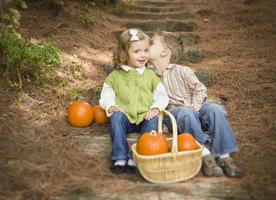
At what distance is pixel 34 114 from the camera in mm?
4504

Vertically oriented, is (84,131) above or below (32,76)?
below

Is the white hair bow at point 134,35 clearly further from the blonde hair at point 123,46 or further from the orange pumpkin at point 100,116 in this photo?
the orange pumpkin at point 100,116

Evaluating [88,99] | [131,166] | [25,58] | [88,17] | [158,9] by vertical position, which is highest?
[158,9]

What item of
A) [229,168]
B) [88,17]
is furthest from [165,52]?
[88,17]

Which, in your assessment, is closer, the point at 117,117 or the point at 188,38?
the point at 117,117

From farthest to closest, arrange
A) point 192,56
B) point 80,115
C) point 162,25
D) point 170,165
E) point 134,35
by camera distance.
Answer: point 162,25 → point 192,56 → point 80,115 → point 134,35 → point 170,165

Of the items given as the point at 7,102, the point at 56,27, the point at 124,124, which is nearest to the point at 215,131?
the point at 124,124

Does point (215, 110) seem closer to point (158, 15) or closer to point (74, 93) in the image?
point (74, 93)

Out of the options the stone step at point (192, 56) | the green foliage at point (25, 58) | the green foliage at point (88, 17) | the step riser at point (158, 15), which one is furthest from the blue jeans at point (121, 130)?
the step riser at point (158, 15)

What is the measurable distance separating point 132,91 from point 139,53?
15.4 inches

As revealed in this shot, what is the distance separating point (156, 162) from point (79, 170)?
76cm

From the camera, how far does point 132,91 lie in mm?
4238

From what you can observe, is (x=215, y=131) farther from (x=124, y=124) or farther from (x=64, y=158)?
(x=64, y=158)

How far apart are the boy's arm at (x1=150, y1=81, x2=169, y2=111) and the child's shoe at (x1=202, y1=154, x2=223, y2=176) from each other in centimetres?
68
